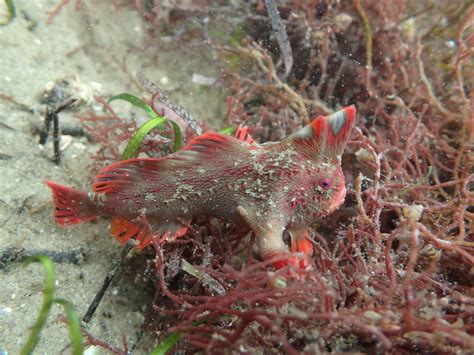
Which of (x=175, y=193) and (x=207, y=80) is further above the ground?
(x=207, y=80)

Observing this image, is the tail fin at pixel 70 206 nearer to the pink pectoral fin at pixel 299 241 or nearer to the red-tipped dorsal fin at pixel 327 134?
the pink pectoral fin at pixel 299 241

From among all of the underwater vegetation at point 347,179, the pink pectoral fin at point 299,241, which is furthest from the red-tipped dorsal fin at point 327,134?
the pink pectoral fin at point 299,241

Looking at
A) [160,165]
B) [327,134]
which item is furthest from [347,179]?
[160,165]

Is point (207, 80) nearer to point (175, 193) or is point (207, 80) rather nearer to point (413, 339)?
point (175, 193)

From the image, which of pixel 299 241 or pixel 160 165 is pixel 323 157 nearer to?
pixel 299 241

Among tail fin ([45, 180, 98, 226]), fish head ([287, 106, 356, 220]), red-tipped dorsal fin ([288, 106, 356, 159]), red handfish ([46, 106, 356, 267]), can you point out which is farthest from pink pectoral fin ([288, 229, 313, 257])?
tail fin ([45, 180, 98, 226])

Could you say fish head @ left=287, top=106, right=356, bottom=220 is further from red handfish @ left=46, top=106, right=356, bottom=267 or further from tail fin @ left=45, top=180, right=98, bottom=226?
tail fin @ left=45, top=180, right=98, bottom=226

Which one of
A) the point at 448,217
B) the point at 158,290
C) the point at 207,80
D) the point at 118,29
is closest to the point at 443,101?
the point at 448,217
